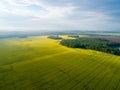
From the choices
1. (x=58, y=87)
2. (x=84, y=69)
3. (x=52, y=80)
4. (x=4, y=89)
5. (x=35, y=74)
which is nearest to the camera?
(x=4, y=89)

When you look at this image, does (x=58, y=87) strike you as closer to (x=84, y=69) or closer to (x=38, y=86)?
(x=38, y=86)

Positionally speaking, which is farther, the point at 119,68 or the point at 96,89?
the point at 119,68

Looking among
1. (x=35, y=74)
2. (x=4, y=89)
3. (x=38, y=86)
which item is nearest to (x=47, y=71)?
(x=35, y=74)

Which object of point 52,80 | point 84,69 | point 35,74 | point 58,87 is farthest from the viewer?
point 84,69

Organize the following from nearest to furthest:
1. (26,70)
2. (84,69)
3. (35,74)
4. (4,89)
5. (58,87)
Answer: (4,89) < (58,87) < (35,74) < (26,70) < (84,69)

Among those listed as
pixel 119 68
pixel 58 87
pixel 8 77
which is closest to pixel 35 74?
pixel 8 77

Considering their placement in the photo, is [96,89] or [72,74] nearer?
[96,89]

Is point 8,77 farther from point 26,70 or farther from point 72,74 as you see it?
point 72,74

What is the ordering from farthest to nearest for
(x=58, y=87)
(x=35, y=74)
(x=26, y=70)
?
1. (x=26, y=70)
2. (x=35, y=74)
3. (x=58, y=87)
